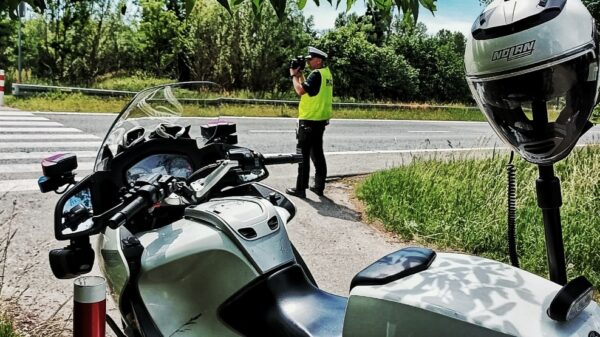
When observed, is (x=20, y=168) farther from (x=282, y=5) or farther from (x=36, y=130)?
(x=282, y=5)

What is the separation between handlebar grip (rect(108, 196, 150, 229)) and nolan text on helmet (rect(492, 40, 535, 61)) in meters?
Answer: 1.21

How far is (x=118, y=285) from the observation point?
6.88 ft

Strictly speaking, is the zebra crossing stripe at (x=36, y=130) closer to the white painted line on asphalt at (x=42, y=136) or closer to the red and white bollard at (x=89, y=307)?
the white painted line on asphalt at (x=42, y=136)

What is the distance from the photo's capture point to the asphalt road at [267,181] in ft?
14.2

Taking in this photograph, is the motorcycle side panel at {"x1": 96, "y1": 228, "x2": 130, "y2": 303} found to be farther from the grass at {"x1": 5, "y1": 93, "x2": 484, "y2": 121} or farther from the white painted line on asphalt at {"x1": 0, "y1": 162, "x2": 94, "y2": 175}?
the grass at {"x1": 5, "y1": 93, "x2": 484, "y2": 121}

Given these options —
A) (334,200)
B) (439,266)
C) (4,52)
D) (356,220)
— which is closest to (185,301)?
(439,266)

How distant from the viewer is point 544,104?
188 cm

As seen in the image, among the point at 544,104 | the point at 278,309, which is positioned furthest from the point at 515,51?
the point at 278,309

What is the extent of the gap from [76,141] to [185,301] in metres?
9.10

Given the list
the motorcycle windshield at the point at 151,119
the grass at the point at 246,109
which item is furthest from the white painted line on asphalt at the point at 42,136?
the motorcycle windshield at the point at 151,119

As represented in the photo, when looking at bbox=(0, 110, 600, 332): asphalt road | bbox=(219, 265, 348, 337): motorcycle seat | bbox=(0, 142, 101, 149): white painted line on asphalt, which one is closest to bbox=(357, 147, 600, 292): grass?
bbox=(0, 110, 600, 332): asphalt road

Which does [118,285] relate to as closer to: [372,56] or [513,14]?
[513,14]

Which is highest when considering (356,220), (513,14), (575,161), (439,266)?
(513,14)

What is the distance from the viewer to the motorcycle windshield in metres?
2.29
